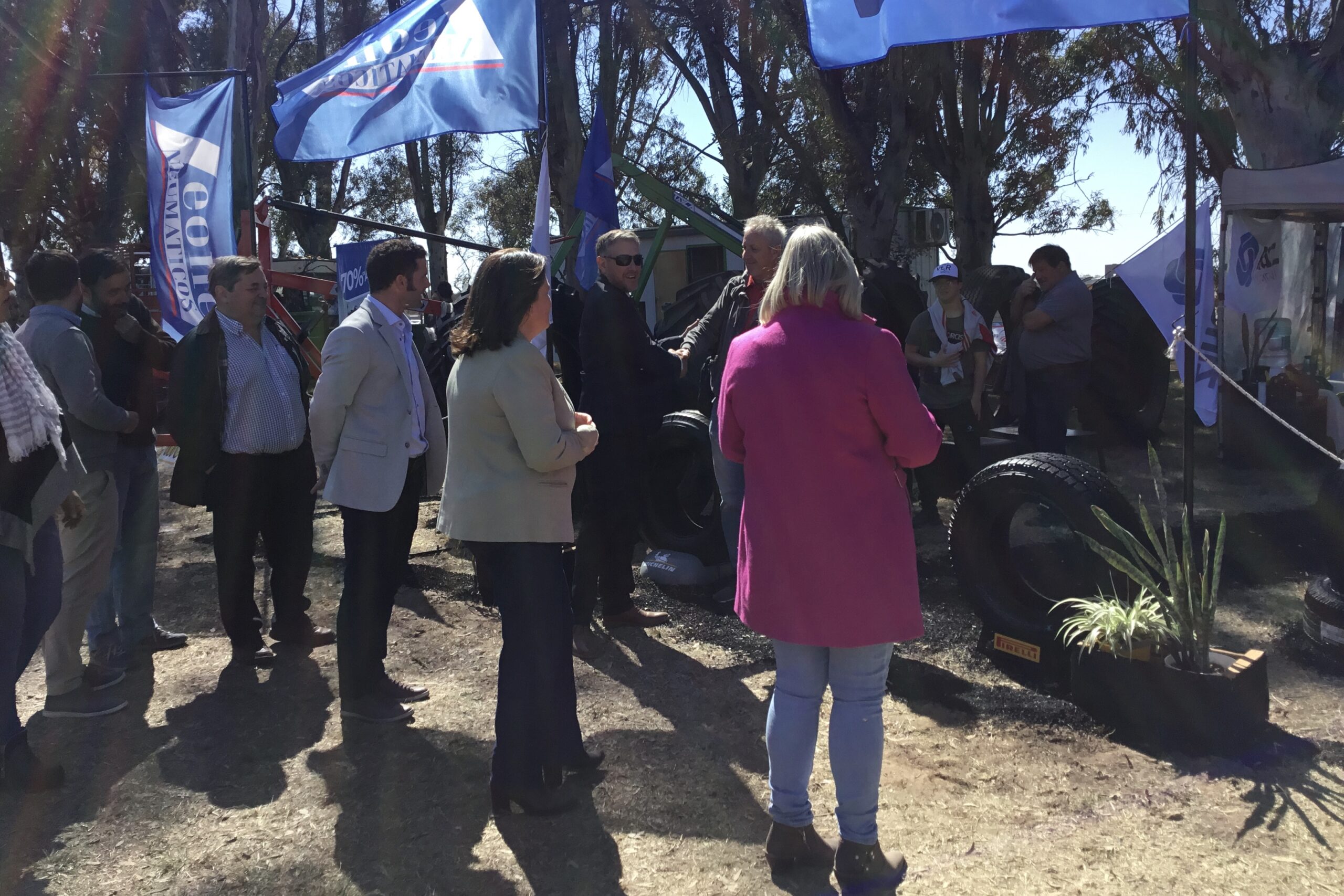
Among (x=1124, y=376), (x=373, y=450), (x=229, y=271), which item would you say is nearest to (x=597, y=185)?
(x=229, y=271)

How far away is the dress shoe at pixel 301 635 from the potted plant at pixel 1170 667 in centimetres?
340

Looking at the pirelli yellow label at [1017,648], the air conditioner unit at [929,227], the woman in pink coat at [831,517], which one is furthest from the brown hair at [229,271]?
the air conditioner unit at [929,227]

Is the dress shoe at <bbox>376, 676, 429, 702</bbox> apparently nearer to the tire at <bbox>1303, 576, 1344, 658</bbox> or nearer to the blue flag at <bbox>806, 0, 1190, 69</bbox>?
the blue flag at <bbox>806, 0, 1190, 69</bbox>

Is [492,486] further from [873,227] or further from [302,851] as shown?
[873,227]

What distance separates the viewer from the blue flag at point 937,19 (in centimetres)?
423

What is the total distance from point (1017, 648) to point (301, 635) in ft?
→ 10.8

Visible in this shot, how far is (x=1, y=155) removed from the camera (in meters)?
23.1

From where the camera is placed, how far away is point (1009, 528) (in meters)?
4.71

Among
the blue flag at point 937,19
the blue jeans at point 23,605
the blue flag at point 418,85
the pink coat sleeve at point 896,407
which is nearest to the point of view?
the pink coat sleeve at point 896,407

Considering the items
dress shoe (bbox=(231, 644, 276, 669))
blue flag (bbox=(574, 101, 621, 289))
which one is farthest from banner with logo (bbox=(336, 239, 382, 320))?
dress shoe (bbox=(231, 644, 276, 669))

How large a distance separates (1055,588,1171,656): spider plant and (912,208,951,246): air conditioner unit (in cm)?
1682

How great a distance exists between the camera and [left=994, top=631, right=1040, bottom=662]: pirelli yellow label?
4371 millimetres

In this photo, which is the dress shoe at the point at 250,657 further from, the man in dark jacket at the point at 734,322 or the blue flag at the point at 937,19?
the blue flag at the point at 937,19

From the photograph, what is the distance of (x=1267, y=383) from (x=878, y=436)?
822cm
